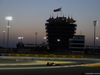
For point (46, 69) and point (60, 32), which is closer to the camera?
point (46, 69)

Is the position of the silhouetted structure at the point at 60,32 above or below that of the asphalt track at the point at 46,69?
above

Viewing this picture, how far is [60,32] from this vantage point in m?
162

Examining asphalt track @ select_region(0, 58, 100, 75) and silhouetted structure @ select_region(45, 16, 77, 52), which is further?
silhouetted structure @ select_region(45, 16, 77, 52)

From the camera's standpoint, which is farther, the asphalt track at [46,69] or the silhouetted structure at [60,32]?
the silhouetted structure at [60,32]

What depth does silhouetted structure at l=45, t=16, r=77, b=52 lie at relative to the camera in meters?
161

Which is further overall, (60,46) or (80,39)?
(60,46)

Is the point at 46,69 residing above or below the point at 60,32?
below

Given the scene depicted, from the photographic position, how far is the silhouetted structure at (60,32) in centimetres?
16062

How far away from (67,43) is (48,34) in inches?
720

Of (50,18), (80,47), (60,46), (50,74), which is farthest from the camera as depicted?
(50,18)

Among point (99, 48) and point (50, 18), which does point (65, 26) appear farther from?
point (99, 48)

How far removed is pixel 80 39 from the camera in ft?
460

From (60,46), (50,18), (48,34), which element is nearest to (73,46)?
(60,46)

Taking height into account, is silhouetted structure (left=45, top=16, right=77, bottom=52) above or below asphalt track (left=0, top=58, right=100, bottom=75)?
above
